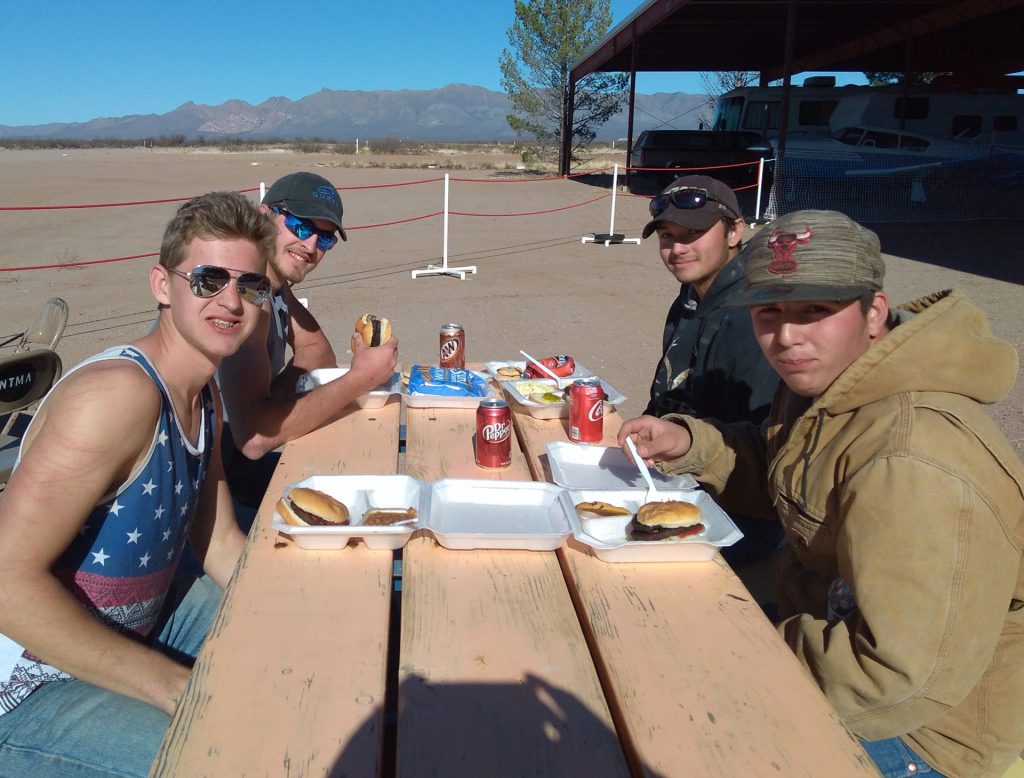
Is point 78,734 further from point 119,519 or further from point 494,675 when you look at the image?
point 494,675

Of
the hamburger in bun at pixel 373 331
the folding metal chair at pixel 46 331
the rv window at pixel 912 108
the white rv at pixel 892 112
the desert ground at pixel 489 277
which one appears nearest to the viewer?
the hamburger in bun at pixel 373 331

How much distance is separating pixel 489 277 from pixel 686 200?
8.06 m

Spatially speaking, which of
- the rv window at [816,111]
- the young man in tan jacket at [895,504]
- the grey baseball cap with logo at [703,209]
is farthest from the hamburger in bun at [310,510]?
the rv window at [816,111]

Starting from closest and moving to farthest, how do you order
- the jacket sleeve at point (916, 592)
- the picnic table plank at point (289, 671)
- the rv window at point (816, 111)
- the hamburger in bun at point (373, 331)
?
the picnic table plank at point (289, 671) → the jacket sleeve at point (916, 592) → the hamburger in bun at point (373, 331) → the rv window at point (816, 111)

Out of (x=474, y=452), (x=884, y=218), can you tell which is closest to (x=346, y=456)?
(x=474, y=452)

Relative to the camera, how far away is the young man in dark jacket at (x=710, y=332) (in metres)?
2.73

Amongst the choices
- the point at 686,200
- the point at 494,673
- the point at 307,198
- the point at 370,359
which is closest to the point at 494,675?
the point at 494,673

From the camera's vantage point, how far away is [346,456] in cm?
252

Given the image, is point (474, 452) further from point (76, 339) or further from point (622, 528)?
point (76, 339)

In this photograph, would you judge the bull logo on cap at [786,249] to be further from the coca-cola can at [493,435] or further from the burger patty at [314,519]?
the burger patty at [314,519]

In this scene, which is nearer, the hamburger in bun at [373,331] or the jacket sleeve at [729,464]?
the jacket sleeve at [729,464]

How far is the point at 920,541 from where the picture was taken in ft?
4.83

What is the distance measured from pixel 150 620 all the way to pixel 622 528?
50.8 inches

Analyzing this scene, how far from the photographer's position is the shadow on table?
1253 millimetres
